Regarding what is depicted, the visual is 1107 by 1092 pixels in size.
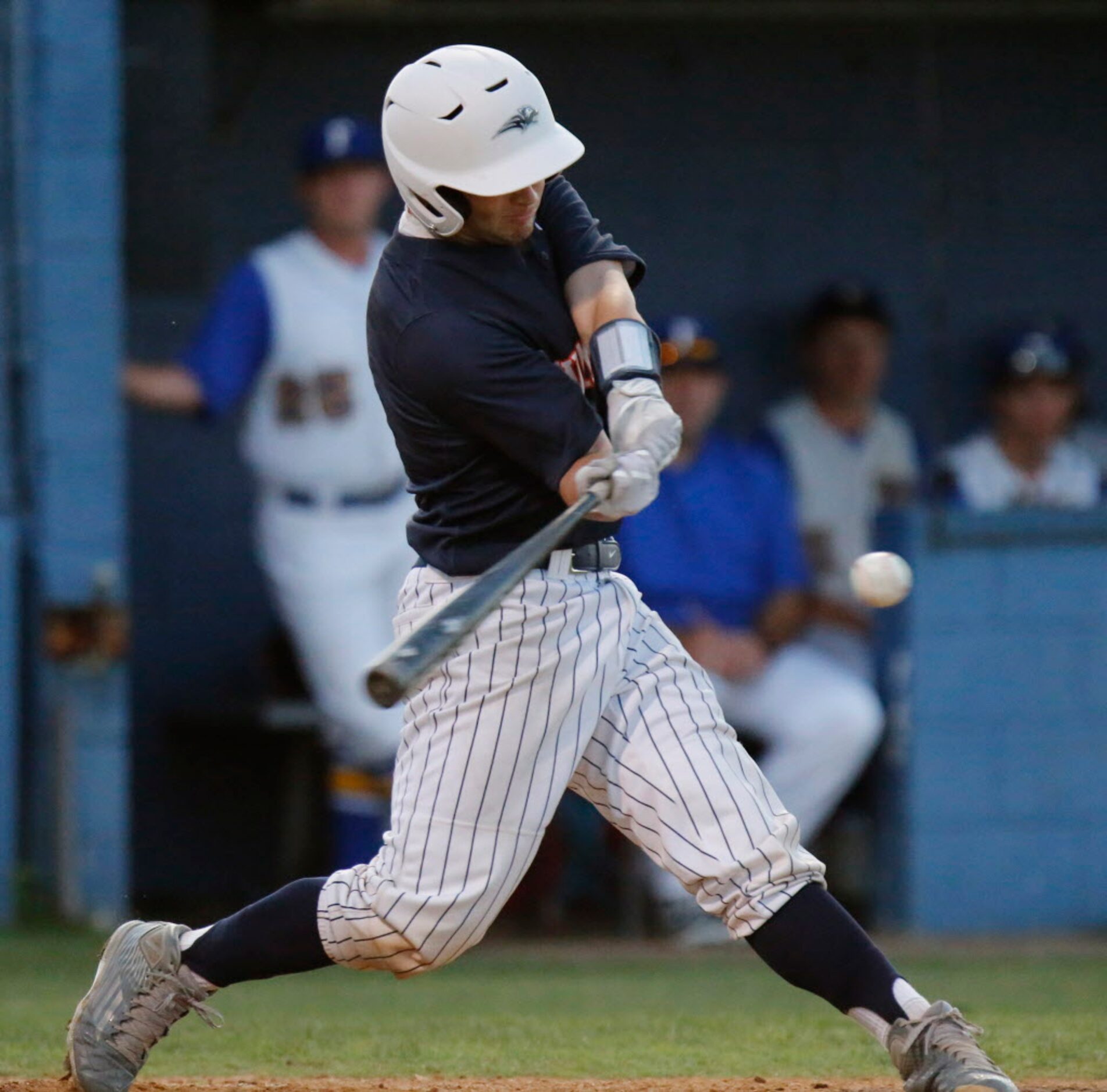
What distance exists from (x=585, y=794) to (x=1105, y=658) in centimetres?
331

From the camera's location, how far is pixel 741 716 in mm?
6094

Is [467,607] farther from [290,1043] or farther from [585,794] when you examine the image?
[290,1043]

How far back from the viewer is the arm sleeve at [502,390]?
297cm

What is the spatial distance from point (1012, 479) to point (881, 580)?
3.29 metres

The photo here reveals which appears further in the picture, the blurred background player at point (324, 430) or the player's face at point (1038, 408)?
the player's face at point (1038, 408)

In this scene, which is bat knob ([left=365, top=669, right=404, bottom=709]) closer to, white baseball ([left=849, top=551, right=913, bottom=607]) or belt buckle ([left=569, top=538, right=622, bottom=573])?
belt buckle ([left=569, top=538, right=622, bottom=573])

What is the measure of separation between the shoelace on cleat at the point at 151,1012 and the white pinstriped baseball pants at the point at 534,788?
28cm

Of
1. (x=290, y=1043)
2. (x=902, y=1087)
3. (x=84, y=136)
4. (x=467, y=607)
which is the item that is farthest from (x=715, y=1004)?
(x=84, y=136)

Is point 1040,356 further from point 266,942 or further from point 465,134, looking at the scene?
point 266,942

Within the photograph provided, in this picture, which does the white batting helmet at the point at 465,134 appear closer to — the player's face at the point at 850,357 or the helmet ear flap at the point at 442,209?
the helmet ear flap at the point at 442,209

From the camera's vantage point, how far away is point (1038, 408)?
6.82 metres

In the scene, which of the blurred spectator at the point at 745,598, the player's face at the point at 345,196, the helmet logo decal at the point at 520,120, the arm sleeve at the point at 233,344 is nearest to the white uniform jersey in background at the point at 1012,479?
the blurred spectator at the point at 745,598

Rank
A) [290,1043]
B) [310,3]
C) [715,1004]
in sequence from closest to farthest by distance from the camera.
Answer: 1. [290,1043]
2. [715,1004]
3. [310,3]

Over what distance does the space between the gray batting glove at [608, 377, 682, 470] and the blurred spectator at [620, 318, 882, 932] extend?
119 inches
